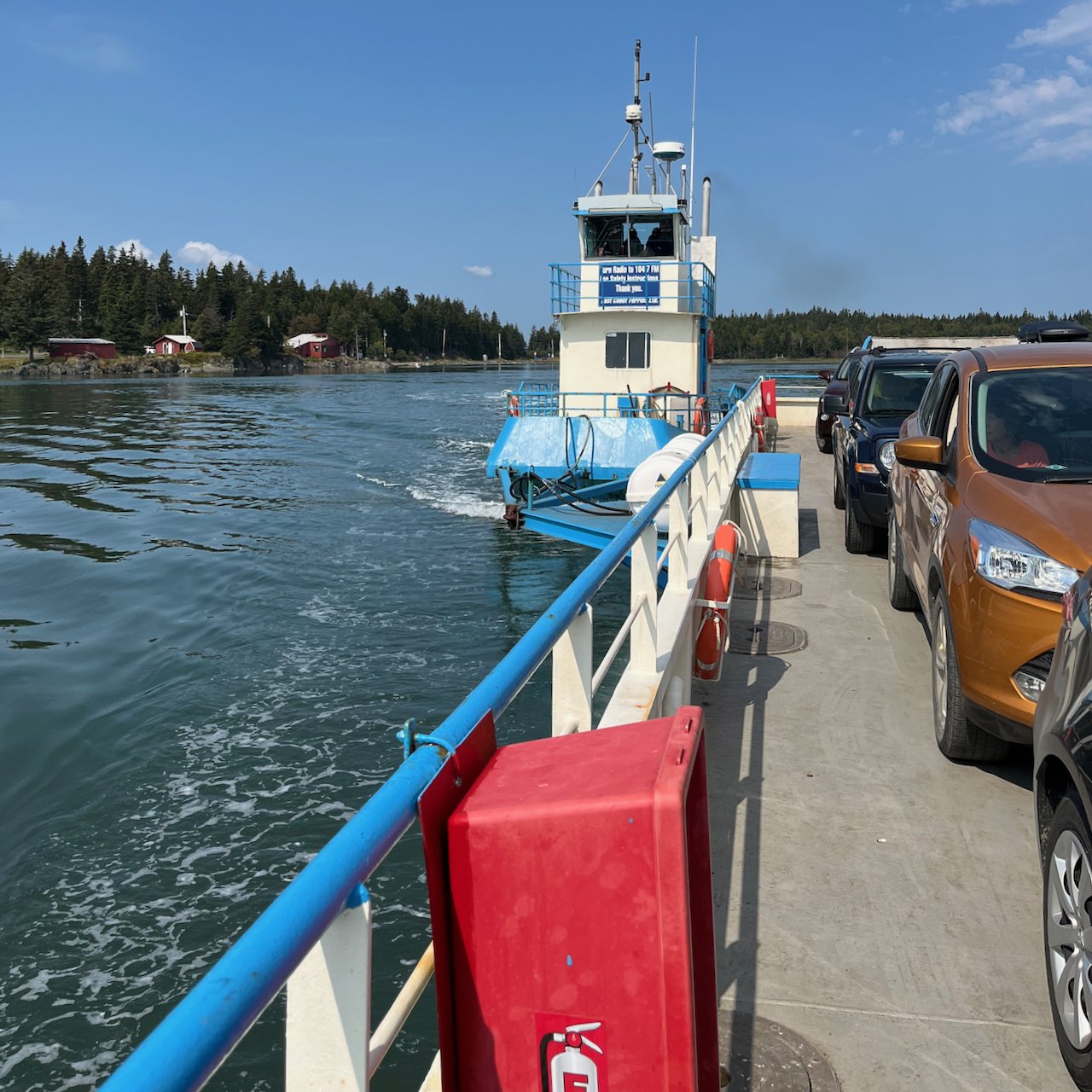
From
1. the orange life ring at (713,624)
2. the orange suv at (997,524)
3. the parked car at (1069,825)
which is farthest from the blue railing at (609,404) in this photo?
the parked car at (1069,825)

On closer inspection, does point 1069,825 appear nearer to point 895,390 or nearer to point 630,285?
point 895,390

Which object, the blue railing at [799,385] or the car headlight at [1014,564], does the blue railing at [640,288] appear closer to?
the blue railing at [799,385]

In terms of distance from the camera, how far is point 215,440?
39.9m

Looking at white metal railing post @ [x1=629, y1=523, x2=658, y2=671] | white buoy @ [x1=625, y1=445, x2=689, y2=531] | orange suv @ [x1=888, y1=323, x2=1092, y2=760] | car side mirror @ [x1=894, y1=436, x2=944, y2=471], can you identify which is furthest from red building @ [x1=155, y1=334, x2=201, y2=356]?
white metal railing post @ [x1=629, y1=523, x2=658, y2=671]

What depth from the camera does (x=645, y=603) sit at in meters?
4.48

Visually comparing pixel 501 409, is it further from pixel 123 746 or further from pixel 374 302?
pixel 374 302

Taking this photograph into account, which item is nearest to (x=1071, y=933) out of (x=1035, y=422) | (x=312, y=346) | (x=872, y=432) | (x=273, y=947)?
(x=273, y=947)

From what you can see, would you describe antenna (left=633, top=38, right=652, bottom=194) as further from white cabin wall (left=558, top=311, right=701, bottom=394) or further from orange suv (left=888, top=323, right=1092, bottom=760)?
orange suv (left=888, top=323, right=1092, bottom=760)

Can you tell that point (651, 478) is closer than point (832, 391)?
Yes

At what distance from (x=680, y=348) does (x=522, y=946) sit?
801 inches

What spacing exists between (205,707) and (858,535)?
6.55 metres

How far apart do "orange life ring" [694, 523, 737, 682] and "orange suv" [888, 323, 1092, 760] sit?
112cm

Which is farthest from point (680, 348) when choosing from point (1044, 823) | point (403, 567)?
point (1044, 823)

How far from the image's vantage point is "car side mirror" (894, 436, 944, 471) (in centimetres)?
527
